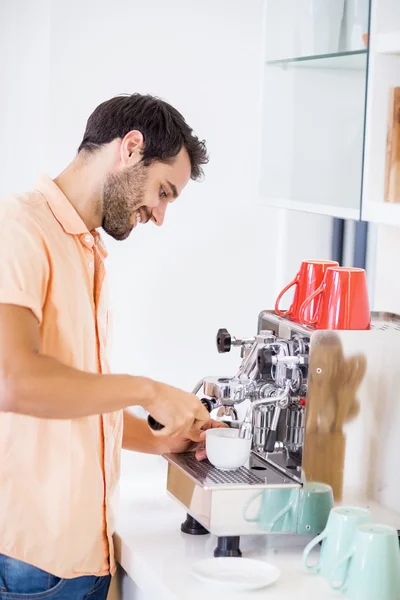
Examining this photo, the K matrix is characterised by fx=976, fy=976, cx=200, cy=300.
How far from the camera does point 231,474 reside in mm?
1841

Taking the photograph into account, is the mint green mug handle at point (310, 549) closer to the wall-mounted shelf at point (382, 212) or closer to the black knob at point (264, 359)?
the black knob at point (264, 359)

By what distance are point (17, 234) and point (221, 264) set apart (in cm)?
111

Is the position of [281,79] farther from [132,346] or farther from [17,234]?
[17,234]

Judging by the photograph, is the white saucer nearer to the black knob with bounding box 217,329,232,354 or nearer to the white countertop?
the white countertop

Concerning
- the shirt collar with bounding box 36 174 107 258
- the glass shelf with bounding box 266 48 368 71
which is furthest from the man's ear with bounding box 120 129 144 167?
the glass shelf with bounding box 266 48 368 71

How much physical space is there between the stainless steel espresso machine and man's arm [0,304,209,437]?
0.93 feet

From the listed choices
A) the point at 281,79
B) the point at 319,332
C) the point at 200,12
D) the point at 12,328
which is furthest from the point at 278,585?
the point at 200,12

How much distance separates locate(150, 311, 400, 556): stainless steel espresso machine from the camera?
1773 millimetres

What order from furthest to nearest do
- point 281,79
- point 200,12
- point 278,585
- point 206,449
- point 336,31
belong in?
1. point 200,12
2. point 281,79
3. point 336,31
4. point 206,449
5. point 278,585

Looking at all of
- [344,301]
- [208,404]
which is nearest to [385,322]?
[344,301]

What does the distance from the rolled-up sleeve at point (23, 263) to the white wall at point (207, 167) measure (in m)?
0.80

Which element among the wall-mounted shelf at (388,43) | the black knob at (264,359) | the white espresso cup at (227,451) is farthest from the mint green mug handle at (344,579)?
the wall-mounted shelf at (388,43)

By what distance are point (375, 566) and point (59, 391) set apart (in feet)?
1.93

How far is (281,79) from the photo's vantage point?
2326 millimetres
